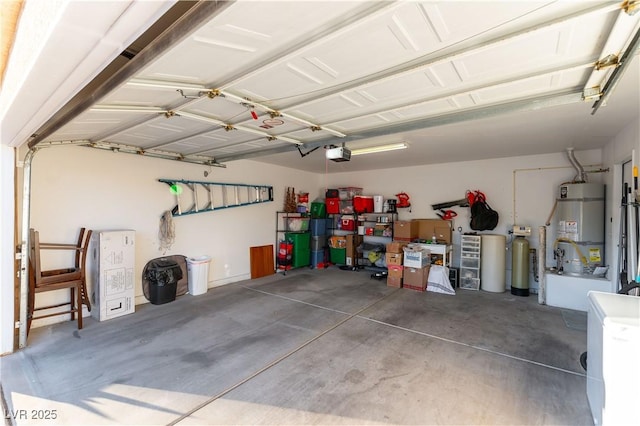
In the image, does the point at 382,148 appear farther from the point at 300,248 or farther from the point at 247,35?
the point at 300,248

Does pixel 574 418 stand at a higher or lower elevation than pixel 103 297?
lower

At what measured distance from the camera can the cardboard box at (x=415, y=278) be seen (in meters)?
5.42

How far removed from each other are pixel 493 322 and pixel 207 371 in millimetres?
3728

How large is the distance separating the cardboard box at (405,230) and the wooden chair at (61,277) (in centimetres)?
559

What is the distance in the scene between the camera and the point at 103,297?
149 inches

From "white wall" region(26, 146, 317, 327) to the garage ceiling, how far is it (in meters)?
0.47

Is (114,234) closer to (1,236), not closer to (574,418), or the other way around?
(1,236)

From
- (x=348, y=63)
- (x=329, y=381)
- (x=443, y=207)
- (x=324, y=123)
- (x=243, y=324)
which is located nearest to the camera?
(x=348, y=63)

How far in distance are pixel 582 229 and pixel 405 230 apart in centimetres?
292

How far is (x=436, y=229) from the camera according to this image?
6.22 meters

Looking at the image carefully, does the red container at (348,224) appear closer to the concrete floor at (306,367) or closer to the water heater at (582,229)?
the concrete floor at (306,367)

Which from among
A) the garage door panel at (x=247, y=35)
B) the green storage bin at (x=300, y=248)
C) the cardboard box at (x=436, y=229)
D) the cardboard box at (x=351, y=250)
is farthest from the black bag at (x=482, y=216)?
the garage door panel at (x=247, y=35)

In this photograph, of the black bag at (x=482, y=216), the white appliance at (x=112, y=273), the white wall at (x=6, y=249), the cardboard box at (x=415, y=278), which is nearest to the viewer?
the white wall at (x=6, y=249)

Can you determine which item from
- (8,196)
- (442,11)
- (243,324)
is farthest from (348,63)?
(8,196)
